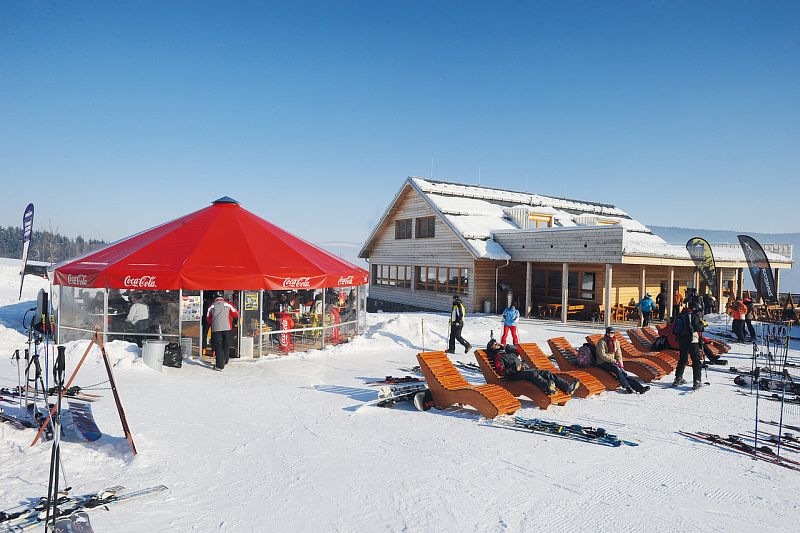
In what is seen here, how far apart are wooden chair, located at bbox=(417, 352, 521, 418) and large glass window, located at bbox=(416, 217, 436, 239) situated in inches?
676

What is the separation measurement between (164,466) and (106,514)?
117 cm

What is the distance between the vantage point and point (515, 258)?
22.6 meters

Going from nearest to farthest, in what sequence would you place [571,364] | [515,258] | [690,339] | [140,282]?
[690,339] → [571,364] → [140,282] → [515,258]

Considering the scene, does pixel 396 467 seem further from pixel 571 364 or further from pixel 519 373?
pixel 571 364

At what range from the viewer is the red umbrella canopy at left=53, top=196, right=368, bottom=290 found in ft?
40.2

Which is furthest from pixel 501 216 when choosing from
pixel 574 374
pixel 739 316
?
pixel 574 374

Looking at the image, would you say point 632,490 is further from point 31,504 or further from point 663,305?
point 663,305

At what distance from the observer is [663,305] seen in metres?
23.7

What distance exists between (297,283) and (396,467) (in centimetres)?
789

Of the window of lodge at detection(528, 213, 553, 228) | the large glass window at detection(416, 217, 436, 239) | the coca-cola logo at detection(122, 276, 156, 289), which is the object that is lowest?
the coca-cola logo at detection(122, 276, 156, 289)

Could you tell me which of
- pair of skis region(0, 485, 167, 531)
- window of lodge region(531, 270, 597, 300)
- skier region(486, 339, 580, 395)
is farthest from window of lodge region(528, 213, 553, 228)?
pair of skis region(0, 485, 167, 531)

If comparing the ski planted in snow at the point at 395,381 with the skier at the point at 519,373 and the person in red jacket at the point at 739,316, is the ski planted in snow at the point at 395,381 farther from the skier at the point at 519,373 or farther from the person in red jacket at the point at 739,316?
the person in red jacket at the point at 739,316

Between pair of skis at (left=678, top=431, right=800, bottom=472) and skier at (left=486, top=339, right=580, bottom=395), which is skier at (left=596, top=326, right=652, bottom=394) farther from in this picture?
pair of skis at (left=678, top=431, right=800, bottom=472)

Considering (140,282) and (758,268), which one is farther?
(140,282)
